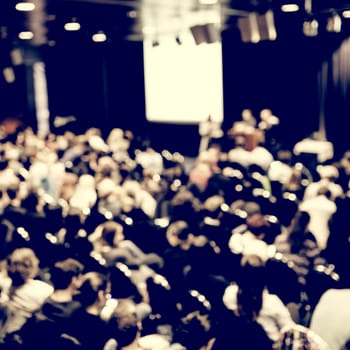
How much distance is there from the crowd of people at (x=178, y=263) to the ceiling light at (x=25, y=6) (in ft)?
8.09

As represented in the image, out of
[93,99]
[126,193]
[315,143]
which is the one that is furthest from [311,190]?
[93,99]

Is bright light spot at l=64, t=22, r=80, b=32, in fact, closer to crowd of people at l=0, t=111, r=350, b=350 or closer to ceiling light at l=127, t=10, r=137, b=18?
ceiling light at l=127, t=10, r=137, b=18

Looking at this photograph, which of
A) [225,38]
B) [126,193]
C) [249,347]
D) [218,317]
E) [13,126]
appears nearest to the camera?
[249,347]

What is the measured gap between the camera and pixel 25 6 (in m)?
8.53

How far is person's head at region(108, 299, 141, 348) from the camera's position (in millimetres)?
2996

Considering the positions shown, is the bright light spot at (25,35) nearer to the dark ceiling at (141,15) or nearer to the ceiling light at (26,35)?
the ceiling light at (26,35)

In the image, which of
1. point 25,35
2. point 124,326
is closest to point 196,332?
point 124,326

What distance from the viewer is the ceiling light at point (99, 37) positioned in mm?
13670

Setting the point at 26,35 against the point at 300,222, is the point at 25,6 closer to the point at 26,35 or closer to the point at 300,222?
the point at 26,35

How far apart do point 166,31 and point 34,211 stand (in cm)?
851

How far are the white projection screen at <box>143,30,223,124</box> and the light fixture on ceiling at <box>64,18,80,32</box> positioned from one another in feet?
A: 8.22

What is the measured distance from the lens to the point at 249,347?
10.5 ft

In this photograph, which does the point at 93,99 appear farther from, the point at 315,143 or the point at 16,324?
the point at 16,324

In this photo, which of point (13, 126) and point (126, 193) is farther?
point (13, 126)
